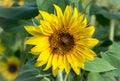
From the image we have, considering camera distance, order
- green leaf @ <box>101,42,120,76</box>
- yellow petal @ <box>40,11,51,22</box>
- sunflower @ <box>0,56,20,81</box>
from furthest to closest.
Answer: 1. sunflower @ <box>0,56,20,81</box>
2. green leaf @ <box>101,42,120,76</box>
3. yellow petal @ <box>40,11,51,22</box>

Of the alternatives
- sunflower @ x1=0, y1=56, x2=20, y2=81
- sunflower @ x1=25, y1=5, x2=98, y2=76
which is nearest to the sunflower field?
sunflower @ x1=25, y1=5, x2=98, y2=76

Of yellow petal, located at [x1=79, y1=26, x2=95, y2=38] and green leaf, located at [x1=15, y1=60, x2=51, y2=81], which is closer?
yellow petal, located at [x1=79, y1=26, x2=95, y2=38]

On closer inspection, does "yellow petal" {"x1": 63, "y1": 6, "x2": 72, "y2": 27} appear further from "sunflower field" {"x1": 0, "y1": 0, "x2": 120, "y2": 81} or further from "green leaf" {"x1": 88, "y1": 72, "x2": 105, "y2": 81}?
"green leaf" {"x1": 88, "y1": 72, "x2": 105, "y2": 81}

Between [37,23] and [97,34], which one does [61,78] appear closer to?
[37,23]

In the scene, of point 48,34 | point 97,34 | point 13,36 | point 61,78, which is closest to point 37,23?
point 48,34

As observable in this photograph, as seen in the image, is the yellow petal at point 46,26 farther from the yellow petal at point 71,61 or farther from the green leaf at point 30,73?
the green leaf at point 30,73

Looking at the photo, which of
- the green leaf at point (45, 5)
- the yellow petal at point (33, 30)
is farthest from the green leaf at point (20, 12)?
the yellow petal at point (33, 30)
